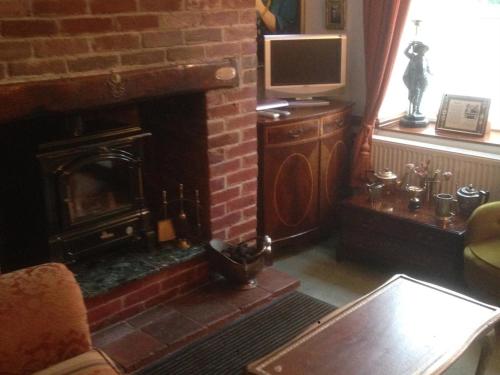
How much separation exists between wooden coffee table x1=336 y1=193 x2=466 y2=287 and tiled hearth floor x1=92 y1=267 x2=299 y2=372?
22.4 inches

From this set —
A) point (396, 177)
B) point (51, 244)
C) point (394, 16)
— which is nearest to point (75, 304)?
point (51, 244)

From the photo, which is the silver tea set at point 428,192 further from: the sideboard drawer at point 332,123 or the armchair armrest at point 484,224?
the sideboard drawer at point 332,123

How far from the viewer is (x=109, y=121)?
283 cm

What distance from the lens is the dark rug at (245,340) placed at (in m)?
2.53

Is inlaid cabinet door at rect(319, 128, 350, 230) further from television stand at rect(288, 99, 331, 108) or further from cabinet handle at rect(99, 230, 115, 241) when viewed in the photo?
cabinet handle at rect(99, 230, 115, 241)

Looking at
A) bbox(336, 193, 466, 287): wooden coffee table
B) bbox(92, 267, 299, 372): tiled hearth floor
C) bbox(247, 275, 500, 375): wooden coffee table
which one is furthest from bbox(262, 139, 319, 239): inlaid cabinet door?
bbox(247, 275, 500, 375): wooden coffee table

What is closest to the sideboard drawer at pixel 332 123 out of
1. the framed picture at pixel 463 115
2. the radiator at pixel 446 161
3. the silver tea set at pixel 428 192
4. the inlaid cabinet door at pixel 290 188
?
the inlaid cabinet door at pixel 290 188

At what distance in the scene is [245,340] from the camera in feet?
8.95

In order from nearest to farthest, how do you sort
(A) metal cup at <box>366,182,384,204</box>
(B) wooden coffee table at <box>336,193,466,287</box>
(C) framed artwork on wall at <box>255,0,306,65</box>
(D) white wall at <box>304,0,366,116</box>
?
(B) wooden coffee table at <box>336,193,466,287</box>
(A) metal cup at <box>366,182,384,204</box>
(D) white wall at <box>304,0,366,116</box>
(C) framed artwork on wall at <box>255,0,306,65</box>

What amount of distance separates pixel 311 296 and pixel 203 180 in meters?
0.83

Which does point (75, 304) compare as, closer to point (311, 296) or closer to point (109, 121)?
Result: point (109, 121)

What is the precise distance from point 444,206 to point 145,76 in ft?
5.52

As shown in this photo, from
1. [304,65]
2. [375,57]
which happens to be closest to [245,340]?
[304,65]

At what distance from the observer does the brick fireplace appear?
2223 millimetres
